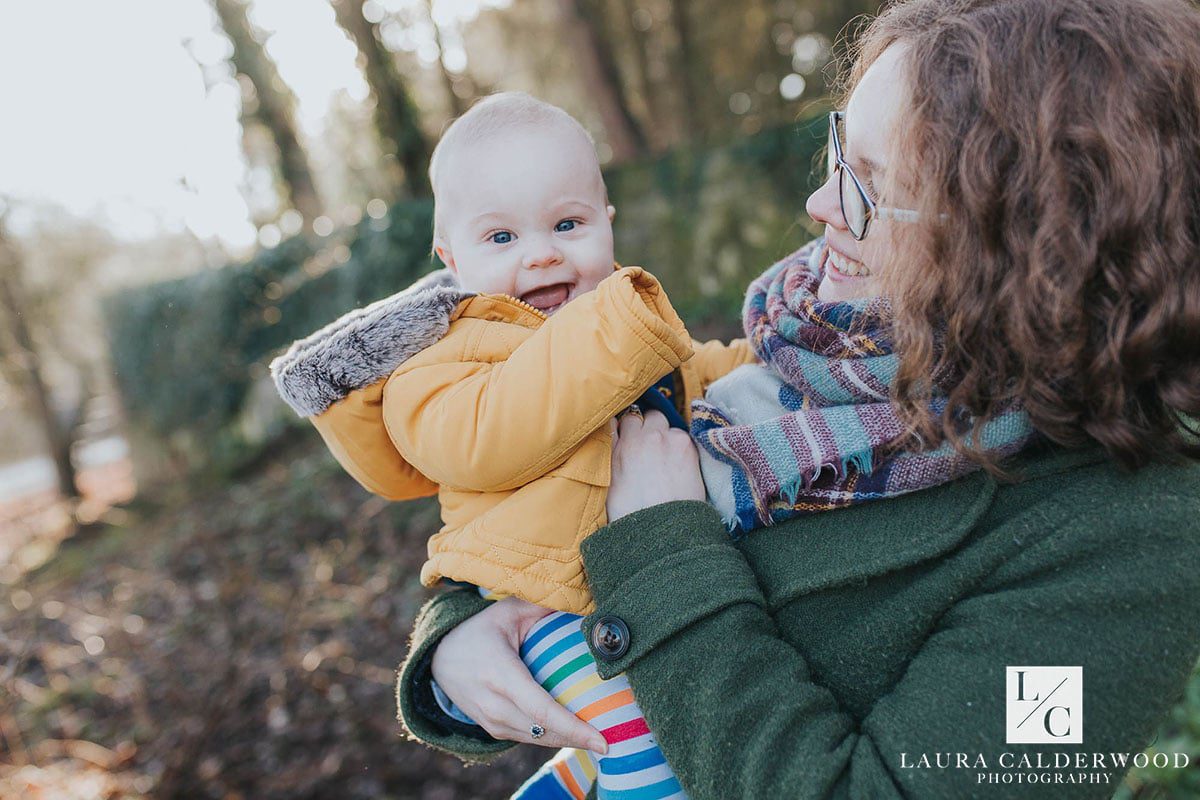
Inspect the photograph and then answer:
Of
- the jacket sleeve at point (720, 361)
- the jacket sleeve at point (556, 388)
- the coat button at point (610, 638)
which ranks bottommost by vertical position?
the coat button at point (610, 638)

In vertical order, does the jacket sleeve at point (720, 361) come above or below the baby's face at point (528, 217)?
below

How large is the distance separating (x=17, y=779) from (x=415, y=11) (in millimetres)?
10999

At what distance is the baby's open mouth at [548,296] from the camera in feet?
5.65

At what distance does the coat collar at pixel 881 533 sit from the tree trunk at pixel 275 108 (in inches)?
529

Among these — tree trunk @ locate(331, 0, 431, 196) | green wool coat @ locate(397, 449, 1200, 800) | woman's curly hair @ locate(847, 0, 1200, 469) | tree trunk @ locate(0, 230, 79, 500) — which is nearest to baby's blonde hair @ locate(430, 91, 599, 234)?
woman's curly hair @ locate(847, 0, 1200, 469)

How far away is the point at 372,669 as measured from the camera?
5.28 m

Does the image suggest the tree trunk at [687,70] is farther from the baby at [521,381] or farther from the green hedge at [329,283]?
the baby at [521,381]

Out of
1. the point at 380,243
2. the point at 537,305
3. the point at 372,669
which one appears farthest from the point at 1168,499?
the point at 380,243

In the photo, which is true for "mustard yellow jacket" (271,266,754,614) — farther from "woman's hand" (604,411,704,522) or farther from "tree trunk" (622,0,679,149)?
"tree trunk" (622,0,679,149)

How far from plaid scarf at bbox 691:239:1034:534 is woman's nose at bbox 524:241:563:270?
0.43m

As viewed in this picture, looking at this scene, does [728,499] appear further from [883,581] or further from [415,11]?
[415,11]

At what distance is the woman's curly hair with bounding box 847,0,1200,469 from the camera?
1.13m

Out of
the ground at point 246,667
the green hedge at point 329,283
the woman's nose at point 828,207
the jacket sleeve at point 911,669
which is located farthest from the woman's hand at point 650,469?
the green hedge at point 329,283

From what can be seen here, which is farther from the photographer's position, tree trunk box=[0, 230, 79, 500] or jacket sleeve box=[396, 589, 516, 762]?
tree trunk box=[0, 230, 79, 500]
